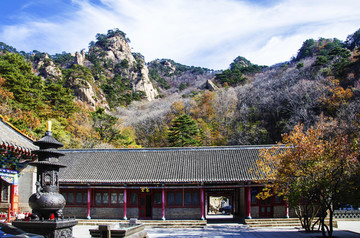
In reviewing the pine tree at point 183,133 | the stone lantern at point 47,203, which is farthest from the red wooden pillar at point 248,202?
the pine tree at point 183,133

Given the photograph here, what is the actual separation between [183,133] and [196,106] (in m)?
15.1

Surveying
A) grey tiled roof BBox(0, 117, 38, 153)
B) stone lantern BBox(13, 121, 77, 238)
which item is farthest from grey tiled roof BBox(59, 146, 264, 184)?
stone lantern BBox(13, 121, 77, 238)

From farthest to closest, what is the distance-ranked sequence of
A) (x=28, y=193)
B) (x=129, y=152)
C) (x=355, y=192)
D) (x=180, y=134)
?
(x=180, y=134), (x=129, y=152), (x=28, y=193), (x=355, y=192)

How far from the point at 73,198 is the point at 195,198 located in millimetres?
A: 8616

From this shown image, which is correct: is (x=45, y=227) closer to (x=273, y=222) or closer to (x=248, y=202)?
(x=248, y=202)

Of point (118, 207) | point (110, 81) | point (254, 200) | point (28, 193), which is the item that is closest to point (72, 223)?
point (28, 193)

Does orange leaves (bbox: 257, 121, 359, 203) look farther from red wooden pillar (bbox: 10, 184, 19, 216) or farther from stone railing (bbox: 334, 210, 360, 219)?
red wooden pillar (bbox: 10, 184, 19, 216)

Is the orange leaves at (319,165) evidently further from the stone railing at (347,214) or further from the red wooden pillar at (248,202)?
the stone railing at (347,214)

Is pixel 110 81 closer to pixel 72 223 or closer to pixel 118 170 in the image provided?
pixel 118 170

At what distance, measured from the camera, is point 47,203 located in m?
8.91

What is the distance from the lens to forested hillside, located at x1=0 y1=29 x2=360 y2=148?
1469 inches

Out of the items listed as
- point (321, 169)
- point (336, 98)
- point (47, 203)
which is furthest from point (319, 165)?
point (336, 98)

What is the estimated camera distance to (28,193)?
→ 2003cm

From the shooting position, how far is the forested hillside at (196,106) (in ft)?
122
